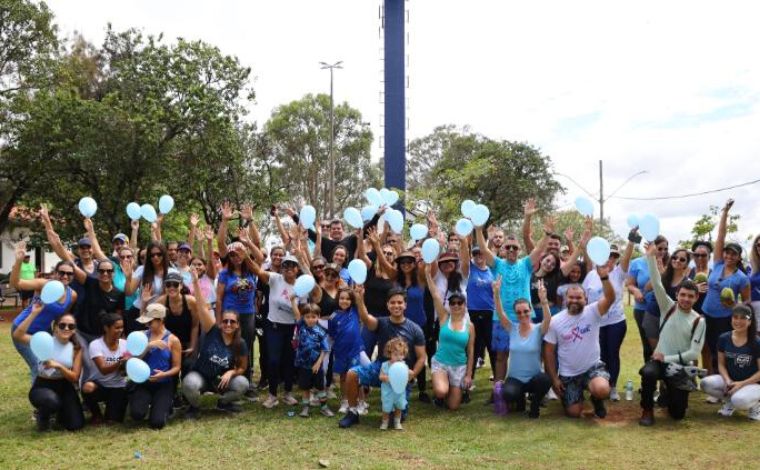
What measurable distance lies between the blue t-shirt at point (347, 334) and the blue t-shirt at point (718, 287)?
3.82 m

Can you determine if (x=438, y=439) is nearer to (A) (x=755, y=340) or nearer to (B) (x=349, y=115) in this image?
(A) (x=755, y=340)

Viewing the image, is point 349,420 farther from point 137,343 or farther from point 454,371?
point 137,343

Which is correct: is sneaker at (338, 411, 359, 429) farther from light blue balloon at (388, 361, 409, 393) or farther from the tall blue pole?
the tall blue pole

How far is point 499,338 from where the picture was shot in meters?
6.92

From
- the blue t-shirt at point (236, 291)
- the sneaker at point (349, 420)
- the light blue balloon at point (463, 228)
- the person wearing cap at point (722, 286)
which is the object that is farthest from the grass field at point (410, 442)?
the light blue balloon at point (463, 228)

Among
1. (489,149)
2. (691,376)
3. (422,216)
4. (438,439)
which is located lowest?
(438,439)

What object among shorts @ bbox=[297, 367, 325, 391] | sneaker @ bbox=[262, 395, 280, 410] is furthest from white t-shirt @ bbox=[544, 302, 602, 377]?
sneaker @ bbox=[262, 395, 280, 410]

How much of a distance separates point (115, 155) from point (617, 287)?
1617cm

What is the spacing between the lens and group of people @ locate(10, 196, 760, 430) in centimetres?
597

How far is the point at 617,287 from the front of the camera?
704cm

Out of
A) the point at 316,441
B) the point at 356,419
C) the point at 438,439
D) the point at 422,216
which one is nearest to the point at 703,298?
the point at 438,439

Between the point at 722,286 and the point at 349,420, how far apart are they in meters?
4.18

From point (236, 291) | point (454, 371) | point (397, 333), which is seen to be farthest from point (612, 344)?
point (236, 291)

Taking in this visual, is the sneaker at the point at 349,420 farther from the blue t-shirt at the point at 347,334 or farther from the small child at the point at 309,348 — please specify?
the blue t-shirt at the point at 347,334
